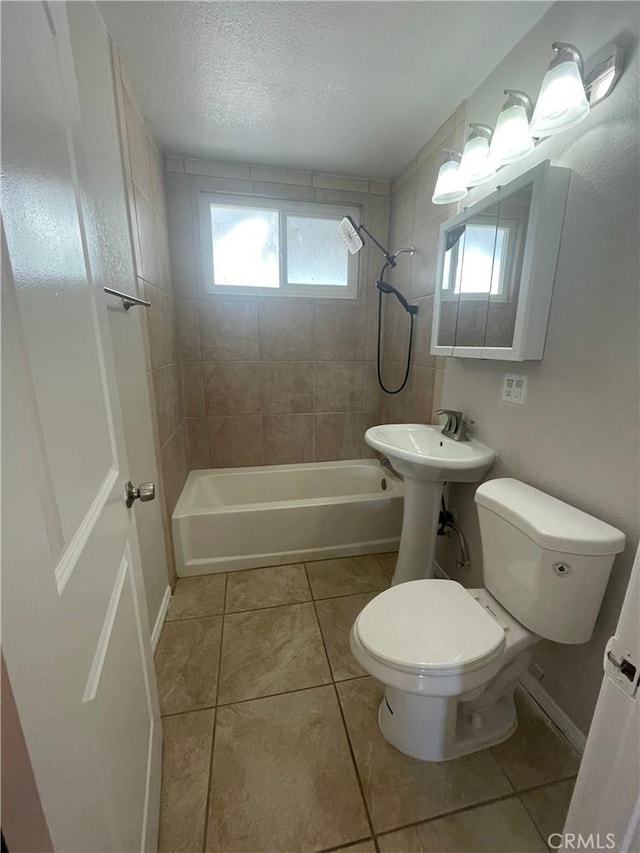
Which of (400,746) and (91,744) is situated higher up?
(91,744)

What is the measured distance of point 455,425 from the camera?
5.31 ft

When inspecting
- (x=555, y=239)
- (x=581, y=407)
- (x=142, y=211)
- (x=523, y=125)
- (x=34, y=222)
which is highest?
(x=523, y=125)

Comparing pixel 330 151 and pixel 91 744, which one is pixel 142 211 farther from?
pixel 91 744

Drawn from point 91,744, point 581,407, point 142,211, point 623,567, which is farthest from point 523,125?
point 91,744

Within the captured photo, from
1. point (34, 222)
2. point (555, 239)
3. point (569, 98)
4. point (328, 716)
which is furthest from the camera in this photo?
point (328, 716)

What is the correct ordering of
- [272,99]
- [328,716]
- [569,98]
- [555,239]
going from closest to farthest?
1. [569,98]
2. [555,239]
3. [328,716]
4. [272,99]

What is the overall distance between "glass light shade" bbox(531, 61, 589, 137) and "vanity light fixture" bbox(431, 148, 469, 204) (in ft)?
1.40

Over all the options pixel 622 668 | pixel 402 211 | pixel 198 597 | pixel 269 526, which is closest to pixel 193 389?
pixel 269 526

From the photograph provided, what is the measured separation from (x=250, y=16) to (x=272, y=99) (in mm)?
401

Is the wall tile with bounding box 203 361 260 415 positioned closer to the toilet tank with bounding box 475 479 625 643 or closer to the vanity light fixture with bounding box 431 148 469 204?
the vanity light fixture with bounding box 431 148 469 204

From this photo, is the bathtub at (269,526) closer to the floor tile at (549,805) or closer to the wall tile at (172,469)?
the wall tile at (172,469)

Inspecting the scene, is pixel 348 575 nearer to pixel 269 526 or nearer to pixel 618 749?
pixel 269 526

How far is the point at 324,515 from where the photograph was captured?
205 cm

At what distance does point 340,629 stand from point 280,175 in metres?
2.63
